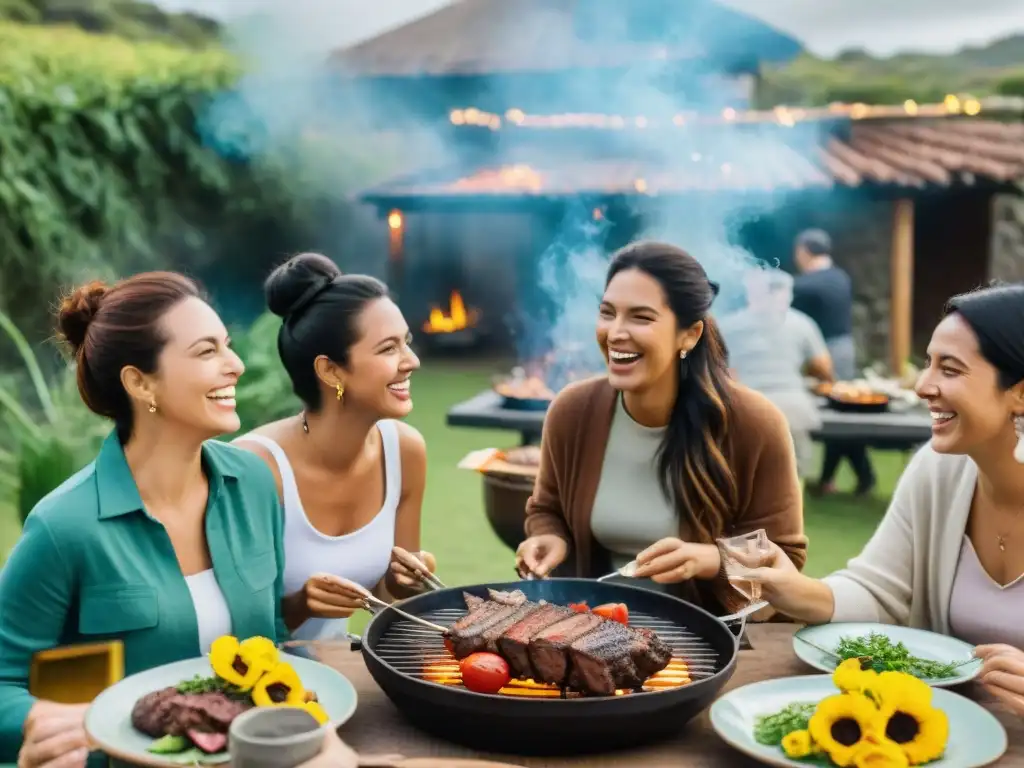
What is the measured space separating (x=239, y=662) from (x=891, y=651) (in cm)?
143

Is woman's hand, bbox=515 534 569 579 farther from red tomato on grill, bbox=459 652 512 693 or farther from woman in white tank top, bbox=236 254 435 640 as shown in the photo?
red tomato on grill, bbox=459 652 512 693

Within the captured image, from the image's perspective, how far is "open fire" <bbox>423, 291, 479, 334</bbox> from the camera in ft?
54.8

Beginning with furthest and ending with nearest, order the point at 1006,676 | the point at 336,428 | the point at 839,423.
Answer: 1. the point at 839,423
2. the point at 336,428
3. the point at 1006,676

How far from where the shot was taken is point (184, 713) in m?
2.00

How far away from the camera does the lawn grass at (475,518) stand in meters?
7.03

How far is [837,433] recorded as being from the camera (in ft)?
24.1

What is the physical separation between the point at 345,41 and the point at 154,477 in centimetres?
1715

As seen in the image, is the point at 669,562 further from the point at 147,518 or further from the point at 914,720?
the point at 147,518

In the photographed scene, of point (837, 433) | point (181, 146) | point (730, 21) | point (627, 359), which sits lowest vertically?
point (837, 433)

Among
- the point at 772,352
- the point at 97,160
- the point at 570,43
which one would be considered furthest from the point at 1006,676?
the point at 570,43

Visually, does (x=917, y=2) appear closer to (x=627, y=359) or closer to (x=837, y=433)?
(x=837, y=433)

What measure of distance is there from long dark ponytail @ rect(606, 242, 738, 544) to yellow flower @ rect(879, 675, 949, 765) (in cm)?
133

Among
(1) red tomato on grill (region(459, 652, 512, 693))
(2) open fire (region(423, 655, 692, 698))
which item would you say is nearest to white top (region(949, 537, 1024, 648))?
(2) open fire (region(423, 655, 692, 698))

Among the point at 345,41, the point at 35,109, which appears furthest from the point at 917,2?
the point at 35,109
